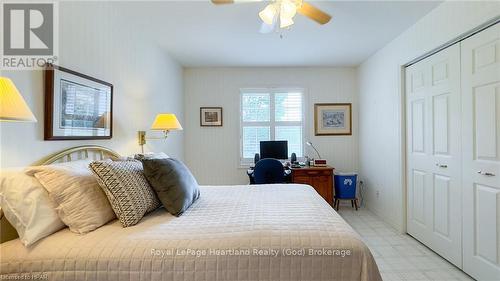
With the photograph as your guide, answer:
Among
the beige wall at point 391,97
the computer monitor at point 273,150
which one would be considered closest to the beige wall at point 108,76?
the computer monitor at point 273,150

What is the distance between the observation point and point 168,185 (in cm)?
165

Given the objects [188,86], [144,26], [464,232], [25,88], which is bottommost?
[464,232]

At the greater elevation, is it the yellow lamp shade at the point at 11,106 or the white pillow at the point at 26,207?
the yellow lamp shade at the point at 11,106

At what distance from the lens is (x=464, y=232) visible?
86.7 inches

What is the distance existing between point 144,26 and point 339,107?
3.24 meters

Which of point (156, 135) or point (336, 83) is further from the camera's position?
point (336, 83)

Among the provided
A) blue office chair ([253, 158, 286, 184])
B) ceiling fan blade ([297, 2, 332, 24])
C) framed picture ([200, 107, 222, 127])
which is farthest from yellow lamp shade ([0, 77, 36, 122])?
framed picture ([200, 107, 222, 127])

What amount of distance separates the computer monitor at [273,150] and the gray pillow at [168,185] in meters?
2.57

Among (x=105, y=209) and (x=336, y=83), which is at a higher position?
(x=336, y=83)

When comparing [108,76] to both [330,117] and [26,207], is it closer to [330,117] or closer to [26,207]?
[26,207]

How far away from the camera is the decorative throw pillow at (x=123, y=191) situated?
1.41 m

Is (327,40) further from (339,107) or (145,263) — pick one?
(145,263)

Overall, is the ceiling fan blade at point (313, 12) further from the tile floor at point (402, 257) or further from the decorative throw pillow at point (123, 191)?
the tile floor at point (402, 257)

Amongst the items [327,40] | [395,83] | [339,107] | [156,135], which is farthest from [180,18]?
[339,107]
